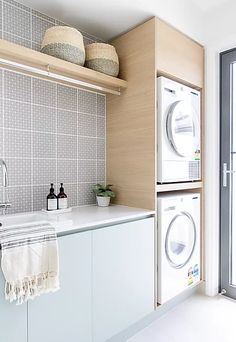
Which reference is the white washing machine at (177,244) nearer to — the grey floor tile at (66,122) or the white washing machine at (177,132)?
the white washing machine at (177,132)

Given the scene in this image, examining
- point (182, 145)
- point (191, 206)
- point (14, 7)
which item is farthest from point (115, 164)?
point (14, 7)

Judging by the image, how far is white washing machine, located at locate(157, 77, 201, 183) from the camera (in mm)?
1959

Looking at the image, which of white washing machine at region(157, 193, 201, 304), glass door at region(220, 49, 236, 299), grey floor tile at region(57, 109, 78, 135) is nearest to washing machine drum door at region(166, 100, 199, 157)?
glass door at region(220, 49, 236, 299)

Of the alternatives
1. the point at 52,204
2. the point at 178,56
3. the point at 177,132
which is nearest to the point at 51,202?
the point at 52,204

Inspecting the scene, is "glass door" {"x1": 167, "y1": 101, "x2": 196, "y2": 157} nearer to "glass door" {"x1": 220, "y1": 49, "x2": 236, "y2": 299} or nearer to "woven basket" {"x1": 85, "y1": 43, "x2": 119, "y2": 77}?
"glass door" {"x1": 220, "y1": 49, "x2": 236, "y2": 299}

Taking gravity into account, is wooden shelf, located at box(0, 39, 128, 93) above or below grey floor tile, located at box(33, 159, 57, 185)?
above

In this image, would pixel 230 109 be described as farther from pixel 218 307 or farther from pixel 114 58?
pixel 218 307

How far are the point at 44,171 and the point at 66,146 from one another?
29cm

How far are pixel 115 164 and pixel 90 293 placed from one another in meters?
1.12

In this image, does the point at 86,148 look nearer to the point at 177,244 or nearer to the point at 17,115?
the point at 17,115

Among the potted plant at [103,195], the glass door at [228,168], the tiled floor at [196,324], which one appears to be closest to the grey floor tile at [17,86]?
the potted plant at [103,195]

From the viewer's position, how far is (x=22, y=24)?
1.81 meters

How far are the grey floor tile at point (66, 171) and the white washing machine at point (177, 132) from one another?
0.71m

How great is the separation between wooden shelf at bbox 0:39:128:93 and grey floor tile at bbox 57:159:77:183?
2.11 feet
